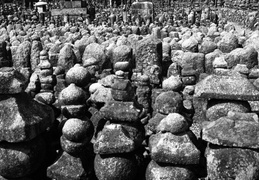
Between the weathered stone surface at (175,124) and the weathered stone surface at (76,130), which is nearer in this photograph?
the weathered stone surface at (175,124)

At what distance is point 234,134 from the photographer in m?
2.09

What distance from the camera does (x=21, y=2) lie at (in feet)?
105

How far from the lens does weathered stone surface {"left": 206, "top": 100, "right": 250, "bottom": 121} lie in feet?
8.35

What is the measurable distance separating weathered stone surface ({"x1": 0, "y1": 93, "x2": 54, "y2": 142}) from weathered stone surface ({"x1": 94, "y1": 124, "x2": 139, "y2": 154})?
0.50 meters

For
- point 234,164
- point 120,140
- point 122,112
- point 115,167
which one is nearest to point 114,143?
point 120,140

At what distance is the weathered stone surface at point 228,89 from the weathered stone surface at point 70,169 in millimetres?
1115

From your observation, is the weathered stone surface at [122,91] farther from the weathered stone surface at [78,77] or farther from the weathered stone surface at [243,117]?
the weathered stone surface at [243,117]

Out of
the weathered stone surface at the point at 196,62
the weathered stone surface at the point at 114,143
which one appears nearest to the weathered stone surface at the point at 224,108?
the weathered stone surface at the point at 114,143

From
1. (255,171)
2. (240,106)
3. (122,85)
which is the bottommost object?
(255,171)

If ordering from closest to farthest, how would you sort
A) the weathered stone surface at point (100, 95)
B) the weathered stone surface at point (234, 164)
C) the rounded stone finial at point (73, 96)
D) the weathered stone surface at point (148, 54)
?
the weathered stone surface at point (234, 164) < the rounded stone finial at point (73, 96) < the weathered stone surface at point (100, 95) < the weathered stone surface at point (148, 54)

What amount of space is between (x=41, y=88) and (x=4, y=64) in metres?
2.74

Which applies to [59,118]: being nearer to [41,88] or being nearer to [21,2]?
[41,88]

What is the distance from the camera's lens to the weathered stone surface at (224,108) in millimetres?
2545

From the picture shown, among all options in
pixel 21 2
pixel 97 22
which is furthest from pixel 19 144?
pixel 21 2
